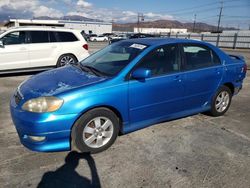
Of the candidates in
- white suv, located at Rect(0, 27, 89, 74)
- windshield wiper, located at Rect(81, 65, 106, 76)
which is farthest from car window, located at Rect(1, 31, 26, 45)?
windshield wiper, located at Rect(81, 65, 106, 76)

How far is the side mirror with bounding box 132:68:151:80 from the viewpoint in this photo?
11.4 ft

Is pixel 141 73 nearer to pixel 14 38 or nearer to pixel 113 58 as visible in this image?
pixel 113 58

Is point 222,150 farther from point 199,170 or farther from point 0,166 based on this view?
point 0,166

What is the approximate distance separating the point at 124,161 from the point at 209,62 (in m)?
2.56

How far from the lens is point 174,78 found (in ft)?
13.1

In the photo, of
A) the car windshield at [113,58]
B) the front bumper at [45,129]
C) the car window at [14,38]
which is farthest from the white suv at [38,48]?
the front bumper at [45,129]

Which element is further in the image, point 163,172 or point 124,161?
point 124,161

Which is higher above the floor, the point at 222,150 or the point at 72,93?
the point at 72,93

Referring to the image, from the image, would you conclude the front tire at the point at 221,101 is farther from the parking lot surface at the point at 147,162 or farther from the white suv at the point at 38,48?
the white suv at the point at 38,48

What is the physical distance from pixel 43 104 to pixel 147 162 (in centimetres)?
156

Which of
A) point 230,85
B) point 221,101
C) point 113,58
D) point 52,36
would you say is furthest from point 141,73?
point 52,36

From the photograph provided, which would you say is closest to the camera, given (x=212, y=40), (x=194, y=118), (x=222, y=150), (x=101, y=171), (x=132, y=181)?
(x=132, y=181)

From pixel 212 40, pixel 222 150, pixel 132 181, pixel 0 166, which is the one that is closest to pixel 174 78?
pixel 222 150

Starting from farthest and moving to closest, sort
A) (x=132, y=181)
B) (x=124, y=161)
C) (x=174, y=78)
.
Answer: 1. (x=174, y=78)
2. (x=124, y=161)
3. (x=132, y=181)
